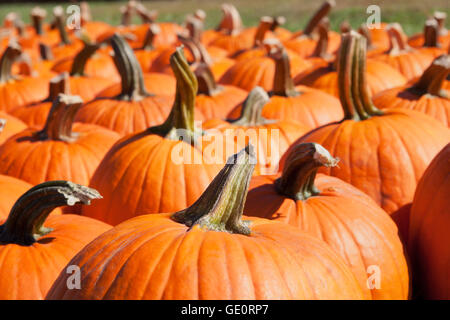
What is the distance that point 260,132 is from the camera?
11.0 ft

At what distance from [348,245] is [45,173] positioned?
173 centimetres

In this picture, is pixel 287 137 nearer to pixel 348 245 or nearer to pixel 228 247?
pixel 348 245

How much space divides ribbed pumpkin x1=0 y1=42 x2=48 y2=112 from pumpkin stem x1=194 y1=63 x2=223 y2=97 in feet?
4.81

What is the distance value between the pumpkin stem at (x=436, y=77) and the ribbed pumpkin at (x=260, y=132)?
2.57 feet

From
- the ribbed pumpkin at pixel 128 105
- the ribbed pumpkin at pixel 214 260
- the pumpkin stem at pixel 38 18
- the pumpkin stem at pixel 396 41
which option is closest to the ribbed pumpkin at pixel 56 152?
the ribbed pumpkin at pixel 128 105

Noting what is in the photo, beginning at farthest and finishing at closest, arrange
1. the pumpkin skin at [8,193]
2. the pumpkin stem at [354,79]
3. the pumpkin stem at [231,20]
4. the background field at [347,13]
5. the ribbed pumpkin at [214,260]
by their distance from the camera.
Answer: the background field at [347,13], the pumpkin stem at [231,20], the pumpkin stem at [354,79], the pumpkin skin at [8,193], the ribbed pumpkin at [214,260]

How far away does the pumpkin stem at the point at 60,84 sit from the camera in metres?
4.18

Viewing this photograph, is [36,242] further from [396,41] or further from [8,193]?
[396,41]

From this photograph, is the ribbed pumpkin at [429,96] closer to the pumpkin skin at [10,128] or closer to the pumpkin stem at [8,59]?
the pumpkin skin at [10,128]

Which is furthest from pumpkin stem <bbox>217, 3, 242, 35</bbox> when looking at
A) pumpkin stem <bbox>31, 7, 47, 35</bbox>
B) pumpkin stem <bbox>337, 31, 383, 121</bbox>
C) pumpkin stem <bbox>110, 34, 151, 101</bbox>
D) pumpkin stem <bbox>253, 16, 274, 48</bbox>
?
pumpkin stem <bbox>337, 31, 383, 121</bbox>

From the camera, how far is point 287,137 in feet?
11.1
